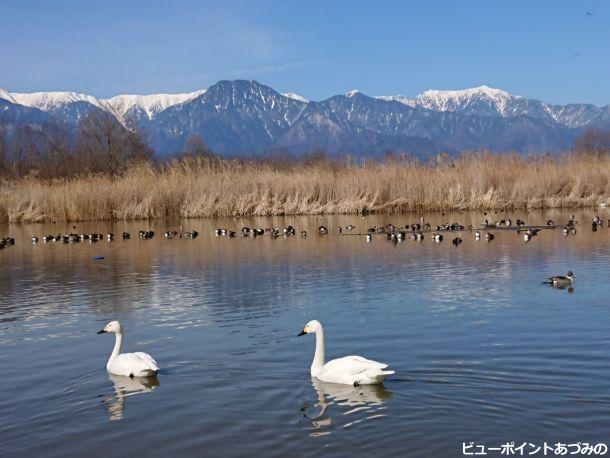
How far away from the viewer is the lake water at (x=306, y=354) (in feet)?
28.0

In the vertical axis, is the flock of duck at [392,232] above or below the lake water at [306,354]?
above

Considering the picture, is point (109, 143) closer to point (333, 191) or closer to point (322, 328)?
point (333, 191)

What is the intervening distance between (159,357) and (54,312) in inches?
204

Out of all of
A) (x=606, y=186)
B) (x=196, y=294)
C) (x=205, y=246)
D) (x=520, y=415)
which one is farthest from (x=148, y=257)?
(x=606, y=186)

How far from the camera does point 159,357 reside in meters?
12.0

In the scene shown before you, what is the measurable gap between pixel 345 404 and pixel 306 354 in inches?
94.5

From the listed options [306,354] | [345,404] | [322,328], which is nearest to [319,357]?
[322,328]

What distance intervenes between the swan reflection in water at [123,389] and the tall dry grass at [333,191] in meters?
32.0

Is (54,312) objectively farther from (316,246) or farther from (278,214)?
(278,214)

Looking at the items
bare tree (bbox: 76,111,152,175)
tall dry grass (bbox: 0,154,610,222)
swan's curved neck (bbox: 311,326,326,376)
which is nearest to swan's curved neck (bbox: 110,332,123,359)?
swan's curved neck (bbox: 311,326,326,376)

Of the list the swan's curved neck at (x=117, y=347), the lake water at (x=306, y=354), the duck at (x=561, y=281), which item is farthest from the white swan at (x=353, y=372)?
the duck at (x=561, y=281)

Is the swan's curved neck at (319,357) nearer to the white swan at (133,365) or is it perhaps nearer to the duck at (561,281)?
the white swan at (133,365)

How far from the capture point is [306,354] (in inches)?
465

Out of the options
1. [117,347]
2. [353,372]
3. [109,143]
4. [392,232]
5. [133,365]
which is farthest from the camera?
[109,143]
